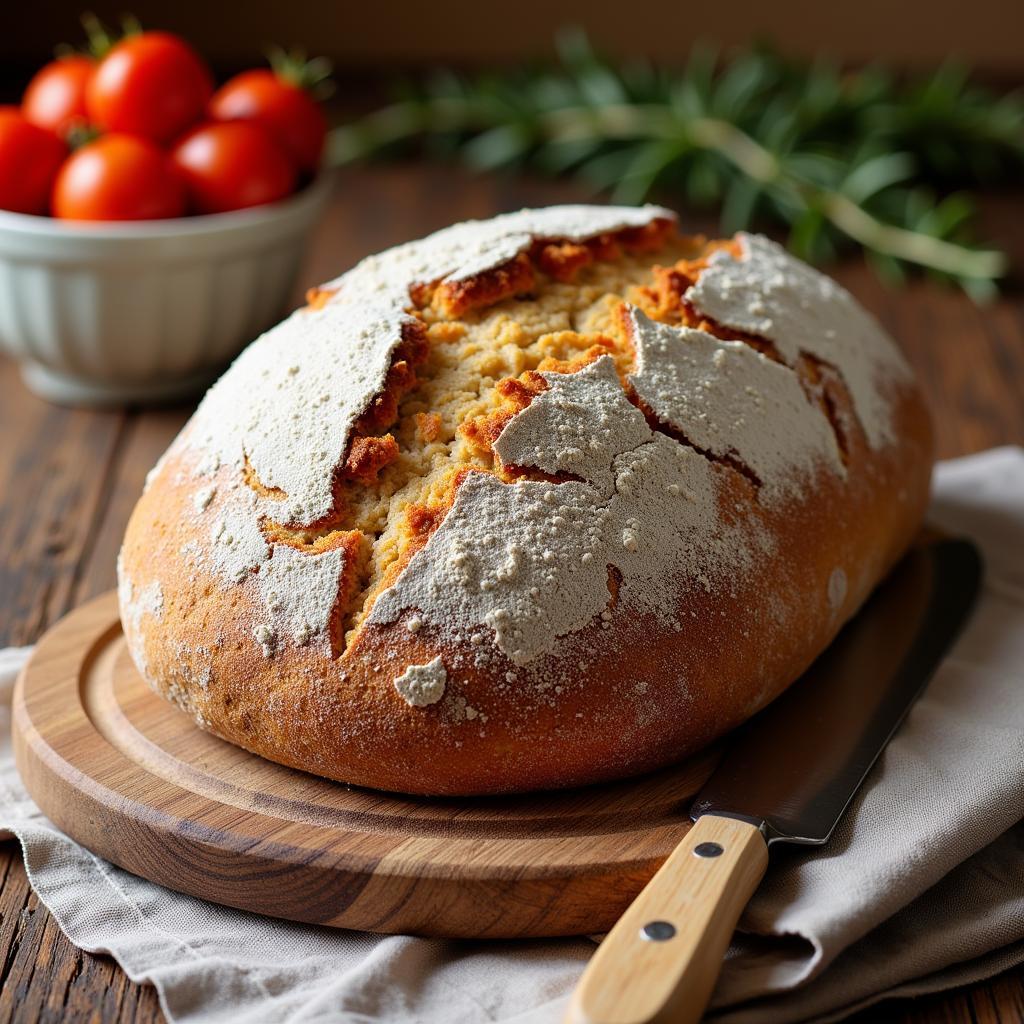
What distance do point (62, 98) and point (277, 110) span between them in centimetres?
40

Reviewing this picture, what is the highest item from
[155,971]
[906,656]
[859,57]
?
[155,971]

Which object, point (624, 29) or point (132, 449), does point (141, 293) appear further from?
point (624, 29)

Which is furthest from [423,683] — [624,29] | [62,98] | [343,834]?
[624,29]

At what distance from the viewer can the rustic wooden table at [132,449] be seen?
133cm

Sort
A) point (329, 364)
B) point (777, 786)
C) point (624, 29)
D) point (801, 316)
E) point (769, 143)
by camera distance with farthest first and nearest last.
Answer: point (624, 29) → point (769, 143) → point (801, 316) → point (329, 364) → point (777, 786)

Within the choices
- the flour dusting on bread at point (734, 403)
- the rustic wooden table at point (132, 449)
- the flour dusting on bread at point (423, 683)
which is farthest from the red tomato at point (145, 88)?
the flour dusting on bread at point (423, 683)

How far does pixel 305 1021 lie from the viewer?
4.09 ft

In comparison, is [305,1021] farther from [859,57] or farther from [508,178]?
[859,57]

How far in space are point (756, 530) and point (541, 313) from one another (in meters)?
0.38

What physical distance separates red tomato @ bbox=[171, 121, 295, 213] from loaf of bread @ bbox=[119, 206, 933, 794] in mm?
902

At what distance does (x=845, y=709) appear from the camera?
64.0 inches

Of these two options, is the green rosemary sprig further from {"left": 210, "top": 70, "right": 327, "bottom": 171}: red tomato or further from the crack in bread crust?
the crack in bread crust

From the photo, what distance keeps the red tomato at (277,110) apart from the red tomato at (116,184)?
24 centimetres

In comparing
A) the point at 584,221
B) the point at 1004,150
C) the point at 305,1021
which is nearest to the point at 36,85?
the point at 584,221
